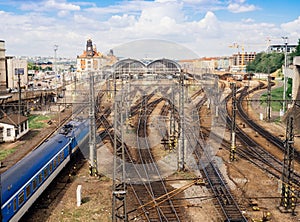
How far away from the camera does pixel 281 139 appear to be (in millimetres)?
26172

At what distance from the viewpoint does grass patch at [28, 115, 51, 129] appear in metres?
31.9

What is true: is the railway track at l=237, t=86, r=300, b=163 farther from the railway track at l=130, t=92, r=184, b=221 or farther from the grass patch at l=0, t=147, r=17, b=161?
the grass patch at l=0, t=147, r=17, b=161

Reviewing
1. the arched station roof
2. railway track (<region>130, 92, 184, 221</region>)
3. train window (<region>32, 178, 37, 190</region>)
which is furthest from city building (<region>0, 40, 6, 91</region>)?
train window (<region>32, 178, 37, 190</region>)

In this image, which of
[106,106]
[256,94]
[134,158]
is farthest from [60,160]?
[256,94]

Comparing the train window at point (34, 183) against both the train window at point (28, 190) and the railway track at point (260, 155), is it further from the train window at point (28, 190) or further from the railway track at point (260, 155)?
the railway track at point (260, 155)

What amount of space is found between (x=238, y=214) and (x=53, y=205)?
6.82 m

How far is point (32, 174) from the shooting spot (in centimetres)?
1324

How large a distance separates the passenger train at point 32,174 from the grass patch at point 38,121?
1246 centimetres

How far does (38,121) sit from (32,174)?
22150mm

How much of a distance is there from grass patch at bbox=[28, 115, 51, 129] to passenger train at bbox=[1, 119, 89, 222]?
12.5 meters

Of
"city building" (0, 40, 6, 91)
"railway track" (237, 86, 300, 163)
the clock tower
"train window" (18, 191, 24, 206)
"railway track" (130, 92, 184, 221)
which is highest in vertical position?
the clock tower

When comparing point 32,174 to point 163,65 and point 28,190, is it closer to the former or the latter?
point 28,190

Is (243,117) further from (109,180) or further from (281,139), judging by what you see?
(109,180)

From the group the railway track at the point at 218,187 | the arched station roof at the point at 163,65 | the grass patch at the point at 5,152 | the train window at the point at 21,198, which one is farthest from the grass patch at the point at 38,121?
the train window at the point at 21,198
